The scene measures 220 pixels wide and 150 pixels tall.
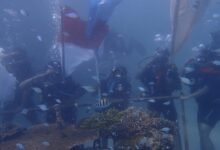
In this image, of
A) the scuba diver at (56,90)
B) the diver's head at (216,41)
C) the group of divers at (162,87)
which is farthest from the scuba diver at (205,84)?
the scuba diver at (56,90)

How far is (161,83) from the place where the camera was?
33.1 feet

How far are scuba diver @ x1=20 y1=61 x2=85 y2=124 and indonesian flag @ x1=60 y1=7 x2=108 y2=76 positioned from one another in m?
1.69

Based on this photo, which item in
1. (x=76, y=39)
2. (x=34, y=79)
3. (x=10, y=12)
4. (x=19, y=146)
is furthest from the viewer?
(x=10, y=12)

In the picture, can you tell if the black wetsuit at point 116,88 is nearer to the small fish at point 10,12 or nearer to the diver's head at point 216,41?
the diver's head at point 216,41

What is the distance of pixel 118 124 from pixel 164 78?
10.6 ft

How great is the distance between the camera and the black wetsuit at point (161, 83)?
9945 millimetres

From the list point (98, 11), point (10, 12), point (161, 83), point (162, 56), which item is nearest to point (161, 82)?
point (161, 83)

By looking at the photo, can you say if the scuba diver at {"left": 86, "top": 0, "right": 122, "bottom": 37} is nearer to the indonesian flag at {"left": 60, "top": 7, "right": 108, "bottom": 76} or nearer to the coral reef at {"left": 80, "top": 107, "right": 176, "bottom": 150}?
the indonesian flag at {"left": 60, "top": 7, "right": 108, "bottom": 76}

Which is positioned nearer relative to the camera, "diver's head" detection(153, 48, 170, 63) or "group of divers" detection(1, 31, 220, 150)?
"group of divers" detection(1, 31, 220, 150)

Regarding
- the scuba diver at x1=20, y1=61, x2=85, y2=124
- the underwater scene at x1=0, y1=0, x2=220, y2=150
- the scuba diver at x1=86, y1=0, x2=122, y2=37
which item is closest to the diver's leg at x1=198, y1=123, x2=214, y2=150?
the underwater scene at x1=0, y1=0, x2=220, y2=150

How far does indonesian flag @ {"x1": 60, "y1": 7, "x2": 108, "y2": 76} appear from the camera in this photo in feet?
29.2

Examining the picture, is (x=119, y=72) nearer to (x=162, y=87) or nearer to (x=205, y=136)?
(x=162, y=87)

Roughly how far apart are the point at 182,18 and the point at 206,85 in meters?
2.34

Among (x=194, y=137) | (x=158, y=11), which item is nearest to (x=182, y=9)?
(x=194, y=137)
